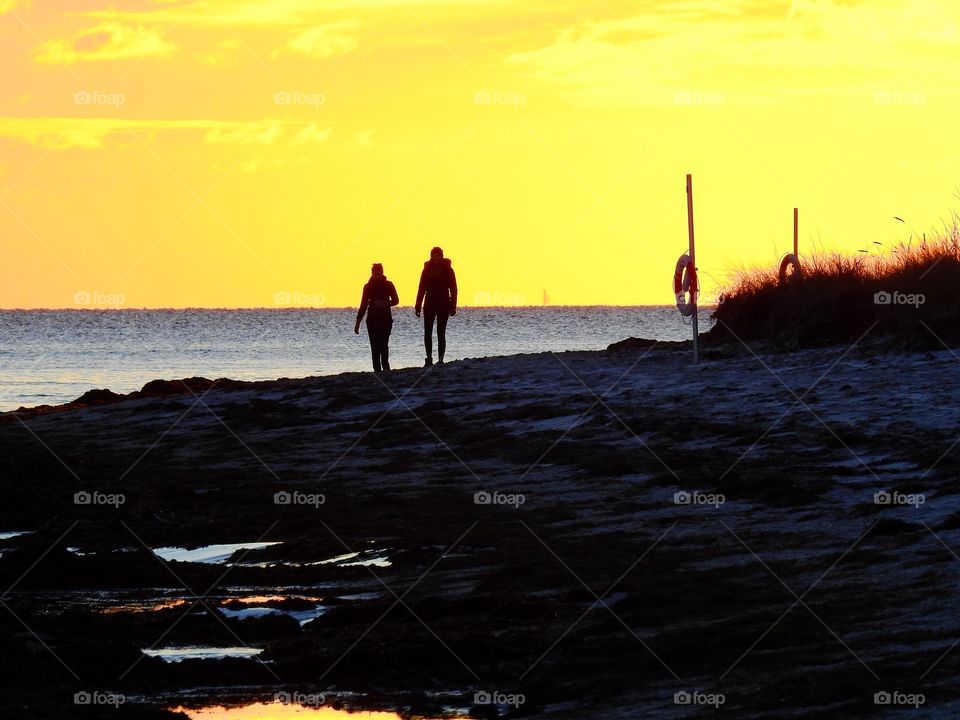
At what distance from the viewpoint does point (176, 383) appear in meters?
24.0

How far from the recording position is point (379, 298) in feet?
71.8
